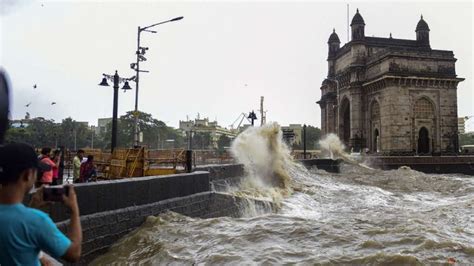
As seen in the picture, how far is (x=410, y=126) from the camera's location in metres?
45.3

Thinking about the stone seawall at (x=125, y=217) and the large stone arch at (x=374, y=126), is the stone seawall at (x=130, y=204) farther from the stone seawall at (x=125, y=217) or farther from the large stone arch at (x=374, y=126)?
the large stone arch at (x=374, y=126)

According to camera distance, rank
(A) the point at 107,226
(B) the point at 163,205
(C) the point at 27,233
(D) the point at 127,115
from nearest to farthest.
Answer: (C) the point at 27,233
(A) the point at 107,226
(B) the point at 163,205
(D) the point at 127,115

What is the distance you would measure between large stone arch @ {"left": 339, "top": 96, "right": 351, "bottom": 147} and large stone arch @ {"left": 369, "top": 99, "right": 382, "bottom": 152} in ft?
21.9

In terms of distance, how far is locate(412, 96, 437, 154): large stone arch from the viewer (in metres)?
46.2

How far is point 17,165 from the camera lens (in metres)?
2.22

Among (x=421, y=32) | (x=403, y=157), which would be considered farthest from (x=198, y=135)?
(x=403, y=157)

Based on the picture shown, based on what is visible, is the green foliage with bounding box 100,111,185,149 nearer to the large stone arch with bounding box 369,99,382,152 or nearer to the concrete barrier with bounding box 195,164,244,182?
the large stone arch with bounding box 369,99,382,152

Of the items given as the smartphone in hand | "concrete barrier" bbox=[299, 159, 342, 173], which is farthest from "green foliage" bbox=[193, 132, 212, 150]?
the smartphone in hand

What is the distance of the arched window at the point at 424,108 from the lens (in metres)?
46.4

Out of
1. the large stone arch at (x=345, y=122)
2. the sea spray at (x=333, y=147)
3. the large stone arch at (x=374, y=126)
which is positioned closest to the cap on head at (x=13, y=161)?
the sea spray at (x=333, y=147)

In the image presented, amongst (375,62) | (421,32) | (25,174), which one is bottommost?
(25,174)

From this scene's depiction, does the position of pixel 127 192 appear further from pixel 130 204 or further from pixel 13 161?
pixel 13 161

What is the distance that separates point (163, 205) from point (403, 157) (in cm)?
3605

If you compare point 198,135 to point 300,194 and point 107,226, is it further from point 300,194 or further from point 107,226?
point 107,226
